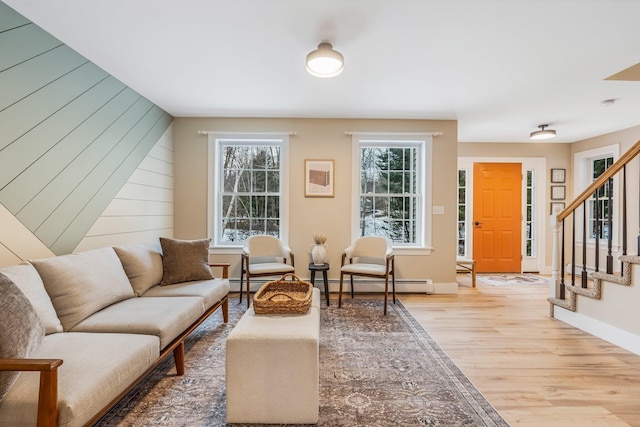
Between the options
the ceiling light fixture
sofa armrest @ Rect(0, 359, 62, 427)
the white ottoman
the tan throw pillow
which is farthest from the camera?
the ceiling light fixture

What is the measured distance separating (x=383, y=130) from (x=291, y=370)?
344cm

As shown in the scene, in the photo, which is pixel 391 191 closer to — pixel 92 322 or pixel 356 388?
pixel 356 388

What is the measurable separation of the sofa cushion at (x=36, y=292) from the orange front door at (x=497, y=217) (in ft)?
19.1

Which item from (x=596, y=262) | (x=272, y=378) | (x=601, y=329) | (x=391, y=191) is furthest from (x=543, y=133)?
(x=272, y=378)

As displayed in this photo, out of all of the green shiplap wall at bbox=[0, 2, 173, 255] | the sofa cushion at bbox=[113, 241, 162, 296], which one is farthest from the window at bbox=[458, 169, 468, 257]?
the green shiplap wall at bbox=[0, 2, 173, 255]

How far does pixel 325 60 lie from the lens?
2.37 meters

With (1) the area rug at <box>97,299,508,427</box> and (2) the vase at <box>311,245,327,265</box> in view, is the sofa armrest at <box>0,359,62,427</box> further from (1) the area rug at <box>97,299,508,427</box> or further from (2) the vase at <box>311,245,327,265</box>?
(2) the vase at <box>311,245,327,265</box>

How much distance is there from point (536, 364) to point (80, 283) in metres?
3.19

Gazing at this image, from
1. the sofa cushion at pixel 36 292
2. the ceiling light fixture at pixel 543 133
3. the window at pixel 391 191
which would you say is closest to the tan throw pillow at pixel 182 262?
the sofa cushion at pixel 36 292

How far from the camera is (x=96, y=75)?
8.96ft

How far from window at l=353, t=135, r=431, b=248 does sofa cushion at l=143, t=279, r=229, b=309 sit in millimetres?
2246

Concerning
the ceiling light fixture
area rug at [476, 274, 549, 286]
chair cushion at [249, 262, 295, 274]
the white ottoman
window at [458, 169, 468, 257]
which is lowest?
area rug at [476, 274, 549, 286]

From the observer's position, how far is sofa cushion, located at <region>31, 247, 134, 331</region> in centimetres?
186

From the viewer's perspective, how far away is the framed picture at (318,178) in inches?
166
